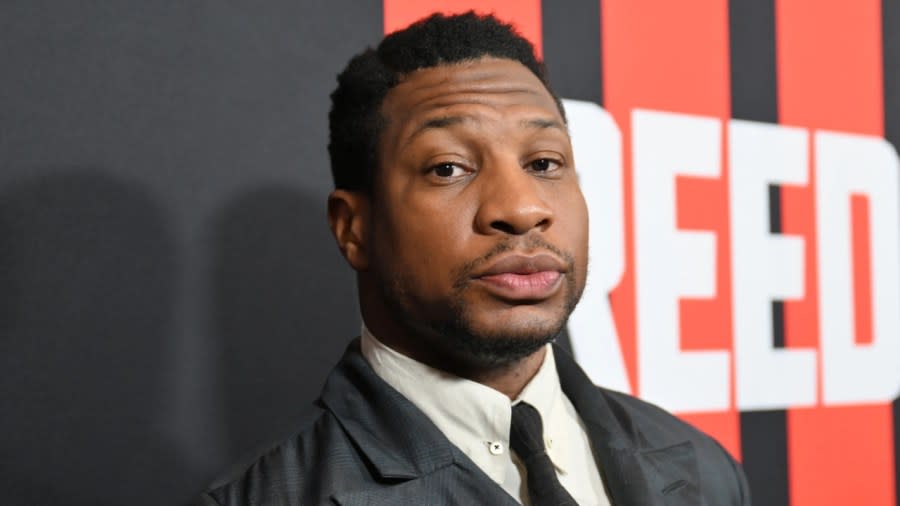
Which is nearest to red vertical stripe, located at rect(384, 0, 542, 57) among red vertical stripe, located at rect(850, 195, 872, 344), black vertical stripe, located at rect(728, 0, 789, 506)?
black vertical stripe, located at rect(728, 0, 789, 506)

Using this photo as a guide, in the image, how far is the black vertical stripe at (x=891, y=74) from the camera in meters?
1.80

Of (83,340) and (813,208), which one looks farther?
(813,208)

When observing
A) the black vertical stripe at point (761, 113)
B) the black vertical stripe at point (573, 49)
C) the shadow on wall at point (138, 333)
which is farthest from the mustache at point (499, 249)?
the black vertical stripe at point (761, 113)

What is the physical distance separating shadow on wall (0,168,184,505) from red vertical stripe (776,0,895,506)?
1128 millimetres

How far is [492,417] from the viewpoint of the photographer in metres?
0.89

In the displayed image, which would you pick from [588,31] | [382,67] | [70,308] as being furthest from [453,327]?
[588,31]

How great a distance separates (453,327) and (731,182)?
97cm

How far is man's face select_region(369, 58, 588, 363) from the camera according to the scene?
0.85 m

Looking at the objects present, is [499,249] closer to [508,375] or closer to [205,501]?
[508,375]

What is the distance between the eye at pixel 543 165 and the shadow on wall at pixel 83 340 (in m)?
0.57

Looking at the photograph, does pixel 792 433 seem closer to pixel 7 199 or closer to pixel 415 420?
pixel 415 420

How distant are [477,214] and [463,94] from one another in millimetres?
127

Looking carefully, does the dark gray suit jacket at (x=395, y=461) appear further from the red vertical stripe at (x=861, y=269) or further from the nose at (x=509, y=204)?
the red vertical stripe at (x=861, y=269)

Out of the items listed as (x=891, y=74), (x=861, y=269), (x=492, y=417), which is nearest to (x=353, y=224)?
(x=492, y=417)
